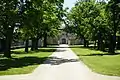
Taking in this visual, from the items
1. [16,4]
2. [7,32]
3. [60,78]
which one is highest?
[16,4]

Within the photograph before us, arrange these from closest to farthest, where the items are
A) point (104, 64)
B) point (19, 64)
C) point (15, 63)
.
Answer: point (104, 64)
point (19, 64)
point (15, 63)

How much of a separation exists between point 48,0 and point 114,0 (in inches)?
373

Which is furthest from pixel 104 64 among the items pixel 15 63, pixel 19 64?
pixel 15 63

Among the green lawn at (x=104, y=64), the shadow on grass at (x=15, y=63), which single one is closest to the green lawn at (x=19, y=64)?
the shadow on grass at (x=15, y=63)

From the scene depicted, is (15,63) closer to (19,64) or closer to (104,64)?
(19,64)

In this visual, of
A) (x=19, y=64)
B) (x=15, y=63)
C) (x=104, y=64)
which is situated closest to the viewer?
(x=104, y=64)

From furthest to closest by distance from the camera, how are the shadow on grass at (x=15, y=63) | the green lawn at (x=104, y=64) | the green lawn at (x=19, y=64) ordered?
1. the shadow on grass at (x=15, y=63)
2. the green lawn at (x=19, y=64)
3. the green lawn at (x=104, y=64)

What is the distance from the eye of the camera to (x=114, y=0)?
4234 centimetres

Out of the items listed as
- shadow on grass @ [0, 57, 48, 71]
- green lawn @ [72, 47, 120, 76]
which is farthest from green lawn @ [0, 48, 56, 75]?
green lawn @ [72, 47, 120, 76]

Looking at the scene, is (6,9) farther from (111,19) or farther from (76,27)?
(76,27)

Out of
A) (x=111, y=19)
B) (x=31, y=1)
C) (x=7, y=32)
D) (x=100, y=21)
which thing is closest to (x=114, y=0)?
(x=111, y=19)

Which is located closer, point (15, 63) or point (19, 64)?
point (19, 64)

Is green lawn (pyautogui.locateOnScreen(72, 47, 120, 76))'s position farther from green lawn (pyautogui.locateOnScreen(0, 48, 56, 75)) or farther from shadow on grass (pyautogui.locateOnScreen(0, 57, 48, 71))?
shadow on grass (pyautogui.locateOnScreen(0, 57, 48, 71))

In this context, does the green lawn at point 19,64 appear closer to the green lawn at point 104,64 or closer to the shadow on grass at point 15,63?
the shadow on grass at point 15,63
